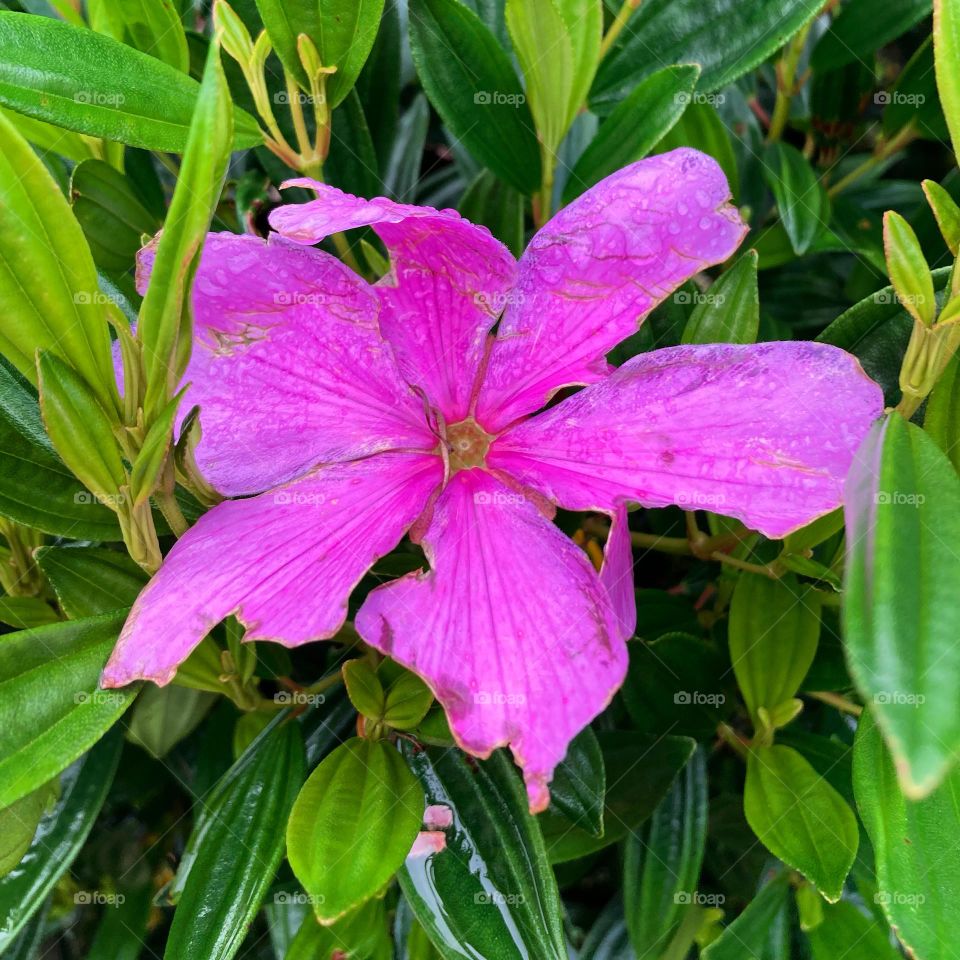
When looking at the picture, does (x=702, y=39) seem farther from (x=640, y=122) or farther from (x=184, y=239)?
(x=184, y=239)

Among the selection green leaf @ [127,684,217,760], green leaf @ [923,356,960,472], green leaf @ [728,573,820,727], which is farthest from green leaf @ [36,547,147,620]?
green leaf @ [923,356,960,472]

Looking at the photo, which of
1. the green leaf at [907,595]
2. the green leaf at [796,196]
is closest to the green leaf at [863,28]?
the green leaf at [796,196]

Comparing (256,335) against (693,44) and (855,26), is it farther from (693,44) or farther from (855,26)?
(855,26)

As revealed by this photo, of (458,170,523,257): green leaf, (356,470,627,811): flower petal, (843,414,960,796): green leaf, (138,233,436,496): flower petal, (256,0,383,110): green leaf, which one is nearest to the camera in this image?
(843,414,960,796): green leaf

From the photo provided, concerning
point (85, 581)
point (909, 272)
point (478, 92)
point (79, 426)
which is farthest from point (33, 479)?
point (909, 272)

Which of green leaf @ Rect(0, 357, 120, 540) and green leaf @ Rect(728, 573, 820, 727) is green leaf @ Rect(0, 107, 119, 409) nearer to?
green leaf @ Rect(0, 357, 120, 540)

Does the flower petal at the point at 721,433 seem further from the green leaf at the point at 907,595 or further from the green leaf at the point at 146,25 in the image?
the green leaf at the point at 146,25
